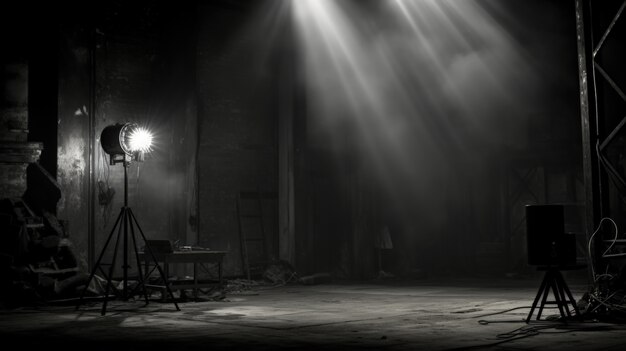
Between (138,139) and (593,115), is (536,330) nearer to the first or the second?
(593,115)

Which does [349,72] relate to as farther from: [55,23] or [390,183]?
[55,23]

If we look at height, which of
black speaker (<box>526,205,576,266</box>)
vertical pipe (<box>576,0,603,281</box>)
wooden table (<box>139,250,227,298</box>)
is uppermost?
vertical pipe (<box>576,0,603,281</box>)

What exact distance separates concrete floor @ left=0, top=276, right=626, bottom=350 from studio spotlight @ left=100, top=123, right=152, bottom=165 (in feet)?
7.02

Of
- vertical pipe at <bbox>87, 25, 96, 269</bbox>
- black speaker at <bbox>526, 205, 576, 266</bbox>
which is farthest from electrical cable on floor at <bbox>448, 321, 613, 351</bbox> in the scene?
vertical pipe at <bbox>87, 25, 96, 269</bbox>

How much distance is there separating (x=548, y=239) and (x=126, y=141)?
19.1 feet

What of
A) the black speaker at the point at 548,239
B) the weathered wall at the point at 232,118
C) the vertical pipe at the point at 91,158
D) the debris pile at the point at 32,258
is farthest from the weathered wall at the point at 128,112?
the black speaker at the point at 548,239

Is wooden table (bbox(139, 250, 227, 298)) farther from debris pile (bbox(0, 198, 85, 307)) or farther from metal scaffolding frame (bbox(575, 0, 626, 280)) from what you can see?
metal scaffolding frame (bbox(575, 0, 626, 280))

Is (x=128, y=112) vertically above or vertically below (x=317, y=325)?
above

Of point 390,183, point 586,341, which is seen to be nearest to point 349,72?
point 390,183

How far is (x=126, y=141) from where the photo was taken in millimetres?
10352

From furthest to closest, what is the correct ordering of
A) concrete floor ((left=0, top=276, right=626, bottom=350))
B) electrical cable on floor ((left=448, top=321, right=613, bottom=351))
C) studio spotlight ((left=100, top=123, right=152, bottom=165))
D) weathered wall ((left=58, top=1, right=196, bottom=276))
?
weathered wall ((left=58, top=1, right=196, bottom=276)), studio spotlight ((left=100, top=123, right=152, bottom=165)), electrical cable on floor ((left=448, top=321, right=613, bottom=351)), concrete floor ((left=0, top=276, right=626, bottom=350))

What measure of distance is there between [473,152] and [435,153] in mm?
950

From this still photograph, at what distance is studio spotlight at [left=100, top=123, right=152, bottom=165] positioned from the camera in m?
10.3

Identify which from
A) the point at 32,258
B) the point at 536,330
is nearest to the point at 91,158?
the point at 32,258
